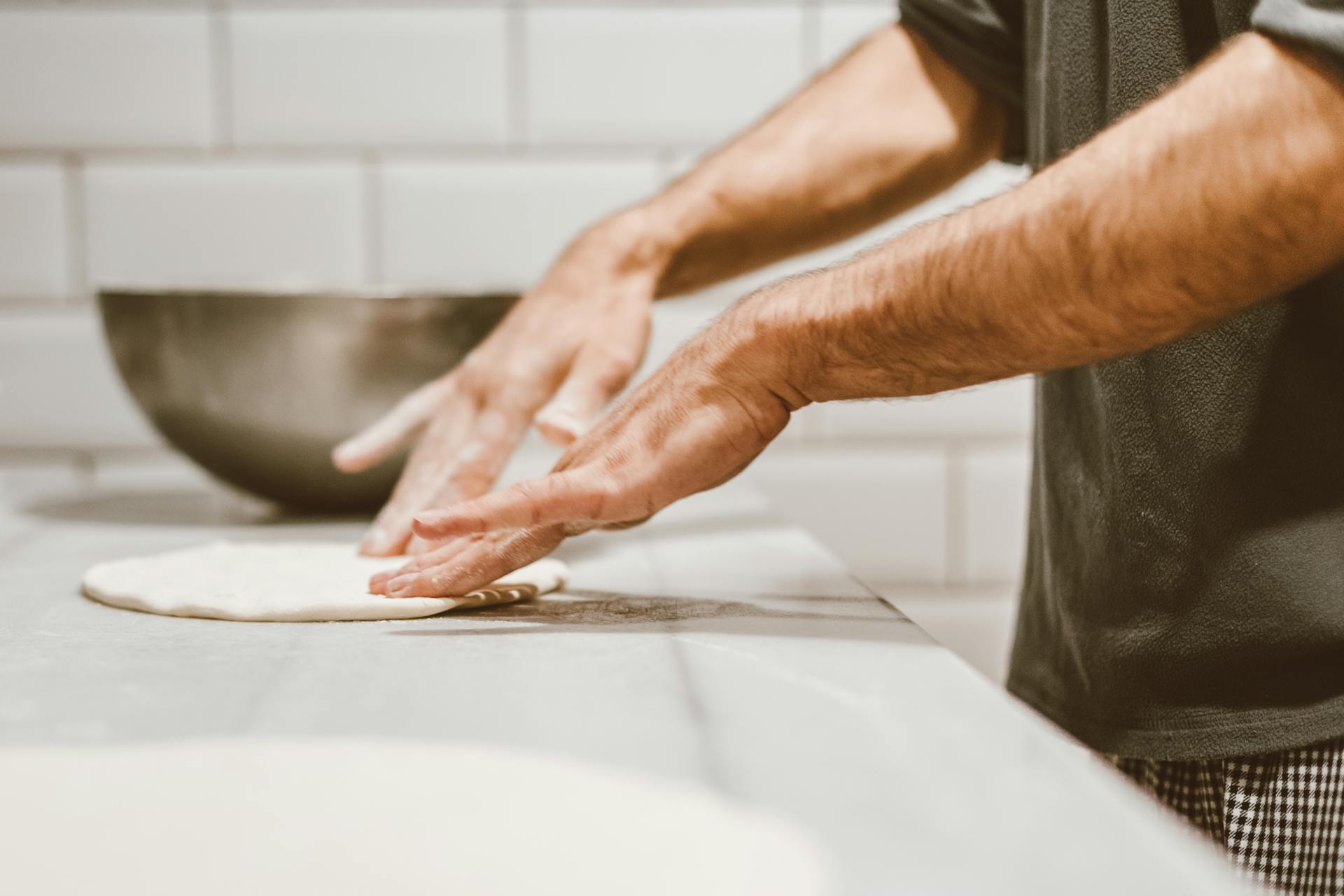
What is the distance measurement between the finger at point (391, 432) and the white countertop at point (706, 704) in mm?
195

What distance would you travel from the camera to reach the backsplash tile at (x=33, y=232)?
4.23 feet

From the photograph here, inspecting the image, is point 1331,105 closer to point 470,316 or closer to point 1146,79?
point 1146,79

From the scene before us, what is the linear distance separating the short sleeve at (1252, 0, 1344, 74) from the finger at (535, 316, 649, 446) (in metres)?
0.42

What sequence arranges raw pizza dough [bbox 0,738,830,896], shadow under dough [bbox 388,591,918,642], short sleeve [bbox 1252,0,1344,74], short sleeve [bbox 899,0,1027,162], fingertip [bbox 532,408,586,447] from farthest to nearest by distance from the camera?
1. short sleeve [bbox 899,0,1027,162]
2. fingertip [bbox 532,408,586,447]
3. shadow under dough [bbox 388,591,918,642]
4. short sleeve [bbox 1252,0,1344,74]
5. raw pizza dough [bbox 0,738,830,896]

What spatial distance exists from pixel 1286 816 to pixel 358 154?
1117 mm

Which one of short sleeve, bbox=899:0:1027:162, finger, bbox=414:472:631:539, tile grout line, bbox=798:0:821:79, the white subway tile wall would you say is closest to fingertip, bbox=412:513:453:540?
finger, bbox=414:472:631:539

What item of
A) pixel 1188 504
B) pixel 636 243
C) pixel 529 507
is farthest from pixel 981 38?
pixel 529 507

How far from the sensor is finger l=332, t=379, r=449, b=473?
794mm

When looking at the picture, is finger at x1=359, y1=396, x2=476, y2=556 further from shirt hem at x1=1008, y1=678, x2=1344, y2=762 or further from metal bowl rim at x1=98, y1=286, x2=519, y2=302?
shirt hem at x1=1008, y1=678, x2=1344, y2=762

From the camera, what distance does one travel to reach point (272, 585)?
632 millimetres

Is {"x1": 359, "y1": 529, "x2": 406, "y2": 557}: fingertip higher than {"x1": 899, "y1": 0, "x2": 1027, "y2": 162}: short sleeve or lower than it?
lower

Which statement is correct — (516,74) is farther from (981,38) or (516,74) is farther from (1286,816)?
(1286,816)

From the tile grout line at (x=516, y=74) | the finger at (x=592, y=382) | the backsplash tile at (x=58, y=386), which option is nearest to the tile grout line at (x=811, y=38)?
the tile grout line at (x=516, y=74)

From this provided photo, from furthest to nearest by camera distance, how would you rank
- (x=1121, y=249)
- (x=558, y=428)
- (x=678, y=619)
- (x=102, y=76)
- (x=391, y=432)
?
(x=102, y=76)
(x=391, y=432)
(x=558, y=428)
(x=678, y=619)
(x=1121, y=249)
